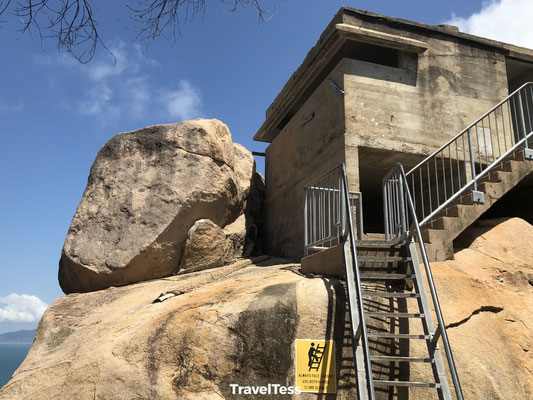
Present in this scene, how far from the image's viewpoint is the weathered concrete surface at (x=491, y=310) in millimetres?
5559

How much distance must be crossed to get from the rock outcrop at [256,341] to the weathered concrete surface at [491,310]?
0.02 metres

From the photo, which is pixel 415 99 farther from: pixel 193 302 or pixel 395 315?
pixel 193 302

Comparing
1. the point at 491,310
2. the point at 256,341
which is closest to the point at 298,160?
the point at 491,310

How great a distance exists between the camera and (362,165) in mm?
10648

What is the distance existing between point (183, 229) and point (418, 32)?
734 centimetres

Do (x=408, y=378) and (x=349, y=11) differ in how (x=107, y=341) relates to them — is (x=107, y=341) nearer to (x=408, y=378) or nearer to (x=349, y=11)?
(x=408, y=378)

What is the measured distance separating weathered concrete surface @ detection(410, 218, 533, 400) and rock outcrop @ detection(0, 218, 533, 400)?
2cm

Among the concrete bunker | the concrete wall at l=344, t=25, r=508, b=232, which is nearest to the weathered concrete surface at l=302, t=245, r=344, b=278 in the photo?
the concrete bunker

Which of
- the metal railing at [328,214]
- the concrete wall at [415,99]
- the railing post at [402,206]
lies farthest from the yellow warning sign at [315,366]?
the concrete wall at [415,99]

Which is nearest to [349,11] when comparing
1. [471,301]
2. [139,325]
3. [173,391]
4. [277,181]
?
[277,181]

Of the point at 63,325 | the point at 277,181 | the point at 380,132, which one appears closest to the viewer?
the point at 63,325

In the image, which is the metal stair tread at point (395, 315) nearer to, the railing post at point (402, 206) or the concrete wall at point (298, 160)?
the railing post at point (402, 206)

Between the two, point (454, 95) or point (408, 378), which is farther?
point (454, 95)

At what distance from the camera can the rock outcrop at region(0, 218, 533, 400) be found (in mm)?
5480
